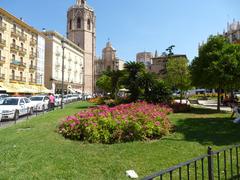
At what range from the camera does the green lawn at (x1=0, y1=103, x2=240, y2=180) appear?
17.4 ft

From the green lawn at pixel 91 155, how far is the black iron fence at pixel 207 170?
0.52m

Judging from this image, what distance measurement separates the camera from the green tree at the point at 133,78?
2141 centimetres

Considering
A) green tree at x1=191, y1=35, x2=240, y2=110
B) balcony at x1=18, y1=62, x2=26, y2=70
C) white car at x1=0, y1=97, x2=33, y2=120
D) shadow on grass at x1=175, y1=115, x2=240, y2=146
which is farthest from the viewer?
balcony at x1=18, y1=62, x2=26, y2=70

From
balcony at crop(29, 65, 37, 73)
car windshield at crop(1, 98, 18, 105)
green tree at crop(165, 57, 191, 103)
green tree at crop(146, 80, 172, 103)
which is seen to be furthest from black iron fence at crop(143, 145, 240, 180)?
balcony at crop(29, 65, 37, 73)

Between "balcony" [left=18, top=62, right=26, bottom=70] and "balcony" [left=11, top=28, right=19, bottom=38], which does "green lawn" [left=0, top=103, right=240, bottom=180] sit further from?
"balcony" [left=18, top=62, right=26, bottom=70]

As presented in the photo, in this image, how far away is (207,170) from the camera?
543 cm

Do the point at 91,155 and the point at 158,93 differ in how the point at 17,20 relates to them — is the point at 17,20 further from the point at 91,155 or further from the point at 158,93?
the point at 91,155

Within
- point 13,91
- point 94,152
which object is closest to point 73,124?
point 94,152

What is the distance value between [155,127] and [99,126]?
6.58ft

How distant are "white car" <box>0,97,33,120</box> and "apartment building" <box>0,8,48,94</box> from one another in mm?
21246

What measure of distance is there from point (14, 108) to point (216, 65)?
1385 centimetres

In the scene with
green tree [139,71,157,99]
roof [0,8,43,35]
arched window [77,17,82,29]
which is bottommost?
green tree [139,71,157,99]

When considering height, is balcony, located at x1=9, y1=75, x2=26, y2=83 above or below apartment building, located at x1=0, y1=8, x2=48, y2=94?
below

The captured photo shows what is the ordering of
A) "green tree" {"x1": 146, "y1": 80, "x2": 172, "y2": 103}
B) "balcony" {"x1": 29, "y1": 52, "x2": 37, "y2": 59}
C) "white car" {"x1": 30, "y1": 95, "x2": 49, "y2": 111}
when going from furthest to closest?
"balcony" {"x1": 29, "y1": 52, "x2": 37, "y2": 59}, "white car" {"x1": 30, "y1": 95, "x2": 49, "y2": 111}, "green tree" {"x1": 146, "y1": 80, "x2": 172, "y2": 103}
